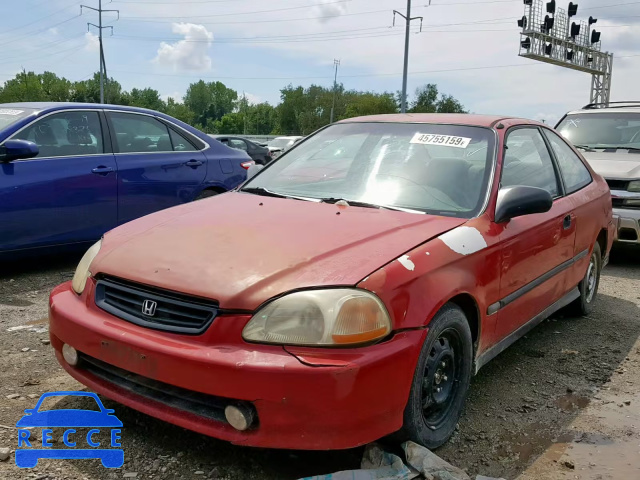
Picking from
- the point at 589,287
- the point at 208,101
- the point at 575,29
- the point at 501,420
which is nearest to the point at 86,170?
the point at 501,420

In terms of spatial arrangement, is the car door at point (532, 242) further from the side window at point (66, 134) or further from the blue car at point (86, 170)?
the side window at point (66, 134)

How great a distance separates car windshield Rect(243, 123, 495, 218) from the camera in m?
3.25

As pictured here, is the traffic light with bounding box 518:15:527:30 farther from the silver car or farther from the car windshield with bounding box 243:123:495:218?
the car windshield with bounding box 243:123:495:218

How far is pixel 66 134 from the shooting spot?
18.2 ft

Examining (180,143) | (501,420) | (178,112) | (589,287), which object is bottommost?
(501,420)

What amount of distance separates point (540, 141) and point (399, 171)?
1344 mm

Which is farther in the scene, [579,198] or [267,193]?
[579,198]

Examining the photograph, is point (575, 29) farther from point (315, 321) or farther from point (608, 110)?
point (315, 321)

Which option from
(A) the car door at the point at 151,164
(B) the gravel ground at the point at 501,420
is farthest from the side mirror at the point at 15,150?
(B) the gravel ground at the point at 501,420

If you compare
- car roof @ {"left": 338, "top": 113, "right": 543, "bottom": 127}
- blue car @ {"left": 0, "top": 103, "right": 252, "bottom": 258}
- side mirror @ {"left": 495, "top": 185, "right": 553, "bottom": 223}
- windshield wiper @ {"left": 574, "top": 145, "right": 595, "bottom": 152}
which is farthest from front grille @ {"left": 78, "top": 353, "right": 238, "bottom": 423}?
windshield wiper @ {"left": 574, "top": 145, "right": 595, "bottom": 152}

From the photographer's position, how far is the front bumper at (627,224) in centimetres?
673

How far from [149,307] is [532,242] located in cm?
211

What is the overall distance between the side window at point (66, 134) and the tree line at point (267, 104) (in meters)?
59.0

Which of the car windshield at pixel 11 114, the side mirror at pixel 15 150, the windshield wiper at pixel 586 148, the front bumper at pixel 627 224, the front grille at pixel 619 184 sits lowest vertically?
the front bumper at pixel 627 224
